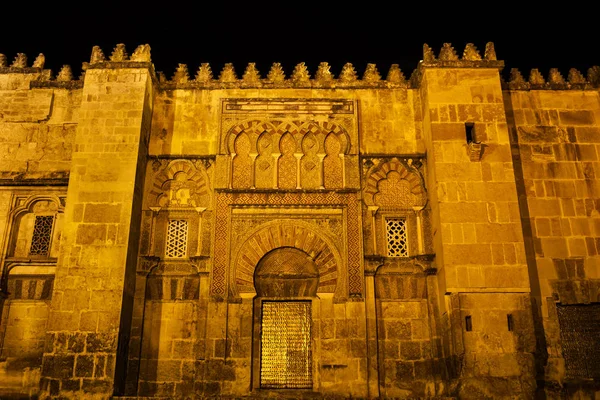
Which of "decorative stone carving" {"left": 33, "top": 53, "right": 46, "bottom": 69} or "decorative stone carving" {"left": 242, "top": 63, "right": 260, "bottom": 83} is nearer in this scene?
"decorative stone carving" {"left": 242, "top": 63, "right": 260, "bottom": 83}

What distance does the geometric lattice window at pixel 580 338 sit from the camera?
896 centimetres

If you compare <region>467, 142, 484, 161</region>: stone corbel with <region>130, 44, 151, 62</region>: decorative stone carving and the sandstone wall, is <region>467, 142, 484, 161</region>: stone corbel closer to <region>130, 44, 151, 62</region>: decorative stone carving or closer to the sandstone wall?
<region>130, 44, 151, 62</region>: decorative stone carving

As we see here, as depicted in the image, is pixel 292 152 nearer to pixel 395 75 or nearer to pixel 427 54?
pixel 395 75

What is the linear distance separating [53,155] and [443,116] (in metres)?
6.74

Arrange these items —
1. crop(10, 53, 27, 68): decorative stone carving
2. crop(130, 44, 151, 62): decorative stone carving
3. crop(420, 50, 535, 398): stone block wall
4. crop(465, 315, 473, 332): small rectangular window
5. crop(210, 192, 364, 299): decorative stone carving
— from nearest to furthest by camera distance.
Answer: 1. crop(420, 50, 535, 398): stone block wall
2. crop(465, 315, 473, 332): small rectangular window
3. crop(210, 192, 364, 299): decorative stone carving
4. crop(130, 44, 151, 62): decorative stone carving
5. crop(10, 53, 27, 68): decorative stone carving

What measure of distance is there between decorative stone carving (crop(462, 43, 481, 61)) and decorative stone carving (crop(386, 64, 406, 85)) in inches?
44.5

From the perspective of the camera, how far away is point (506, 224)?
29.4 ft

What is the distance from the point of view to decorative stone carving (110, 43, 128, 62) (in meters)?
10.1

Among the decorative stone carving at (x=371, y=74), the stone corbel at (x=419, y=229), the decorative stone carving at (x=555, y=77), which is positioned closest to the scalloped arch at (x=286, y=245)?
the stone corbel at (x=419, y=229)

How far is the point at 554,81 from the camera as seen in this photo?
10602mm

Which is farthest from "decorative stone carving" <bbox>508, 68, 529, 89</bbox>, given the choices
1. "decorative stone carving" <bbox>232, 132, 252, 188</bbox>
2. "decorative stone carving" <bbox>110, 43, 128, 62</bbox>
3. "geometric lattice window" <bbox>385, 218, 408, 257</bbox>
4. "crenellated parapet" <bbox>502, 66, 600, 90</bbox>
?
"decorative stone carving" <bbox>110, 43, 128, 62</bbox>

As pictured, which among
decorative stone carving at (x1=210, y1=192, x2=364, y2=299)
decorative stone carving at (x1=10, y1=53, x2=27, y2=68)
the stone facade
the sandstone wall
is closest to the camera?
the stone facade

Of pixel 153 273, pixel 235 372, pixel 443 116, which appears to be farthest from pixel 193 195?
pixel 443 116

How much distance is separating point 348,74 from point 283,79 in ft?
3.93
